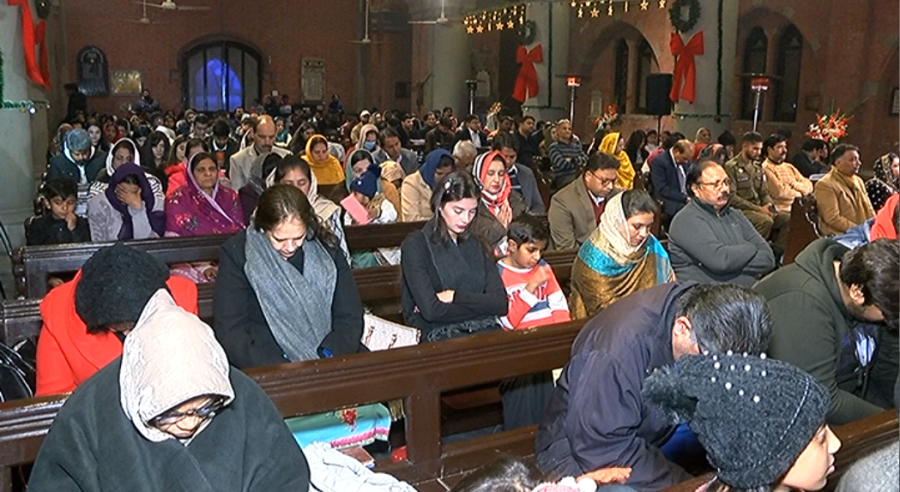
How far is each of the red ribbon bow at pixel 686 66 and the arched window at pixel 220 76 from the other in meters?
14.3

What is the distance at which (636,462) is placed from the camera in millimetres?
2430

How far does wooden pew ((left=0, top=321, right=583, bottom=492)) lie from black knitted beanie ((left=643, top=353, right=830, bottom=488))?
135 centimetres

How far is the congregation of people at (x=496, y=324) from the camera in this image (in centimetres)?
188

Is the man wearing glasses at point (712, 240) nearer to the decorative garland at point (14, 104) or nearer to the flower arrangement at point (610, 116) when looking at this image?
the decorative garland at point (14, 104)

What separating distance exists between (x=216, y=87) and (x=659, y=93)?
47.6 feet

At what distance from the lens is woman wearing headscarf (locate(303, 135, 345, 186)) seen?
8125 millimetres

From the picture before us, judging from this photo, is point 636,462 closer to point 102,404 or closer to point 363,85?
point 102,404

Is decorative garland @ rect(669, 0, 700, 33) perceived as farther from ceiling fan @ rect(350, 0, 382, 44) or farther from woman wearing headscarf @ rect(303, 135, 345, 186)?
ceiling fan @ rect(350, 0, 382, 44)

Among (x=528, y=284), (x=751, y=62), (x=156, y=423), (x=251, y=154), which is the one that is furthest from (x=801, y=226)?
(x=751, y=62)

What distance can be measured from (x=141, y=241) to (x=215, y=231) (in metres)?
0.92

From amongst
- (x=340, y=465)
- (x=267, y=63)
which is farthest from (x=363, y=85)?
(x=340, y=465)

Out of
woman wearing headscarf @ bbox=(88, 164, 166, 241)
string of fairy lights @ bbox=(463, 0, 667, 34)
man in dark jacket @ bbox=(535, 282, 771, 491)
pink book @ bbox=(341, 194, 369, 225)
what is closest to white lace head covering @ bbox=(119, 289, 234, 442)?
man in dark jacket @ bbox=(535, 282, 771, 491)

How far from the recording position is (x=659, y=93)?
15414 millimetres

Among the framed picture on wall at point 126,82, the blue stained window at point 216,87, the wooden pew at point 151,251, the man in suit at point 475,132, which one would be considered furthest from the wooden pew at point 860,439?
the blue stained window at point 216,87
